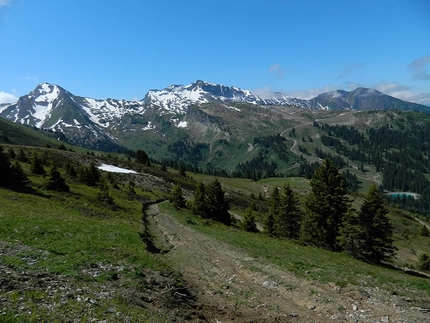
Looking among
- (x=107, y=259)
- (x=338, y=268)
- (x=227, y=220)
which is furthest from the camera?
(x=227, y=220)

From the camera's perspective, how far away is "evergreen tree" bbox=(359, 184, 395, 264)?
132 feet

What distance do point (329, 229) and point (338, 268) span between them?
68.7 feet

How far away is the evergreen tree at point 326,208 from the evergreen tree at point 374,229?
284 centimetres

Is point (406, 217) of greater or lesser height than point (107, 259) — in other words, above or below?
below

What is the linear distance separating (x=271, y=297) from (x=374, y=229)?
30261 mm

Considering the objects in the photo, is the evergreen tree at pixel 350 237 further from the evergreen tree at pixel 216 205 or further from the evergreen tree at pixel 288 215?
the evergreen tree at pixel 216 205

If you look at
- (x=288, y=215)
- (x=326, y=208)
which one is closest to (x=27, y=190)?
(x=288, y=215)

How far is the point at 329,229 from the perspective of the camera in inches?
1693

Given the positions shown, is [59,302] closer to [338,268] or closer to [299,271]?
[299,271]

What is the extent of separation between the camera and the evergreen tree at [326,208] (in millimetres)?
42688

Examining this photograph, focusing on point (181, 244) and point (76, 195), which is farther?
point (76, 195)

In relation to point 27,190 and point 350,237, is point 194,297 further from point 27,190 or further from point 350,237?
point 27,190

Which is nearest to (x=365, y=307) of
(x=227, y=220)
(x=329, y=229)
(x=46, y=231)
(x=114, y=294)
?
(x=114, y=294)

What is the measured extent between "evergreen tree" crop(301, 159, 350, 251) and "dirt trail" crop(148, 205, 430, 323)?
21220 millimetres
